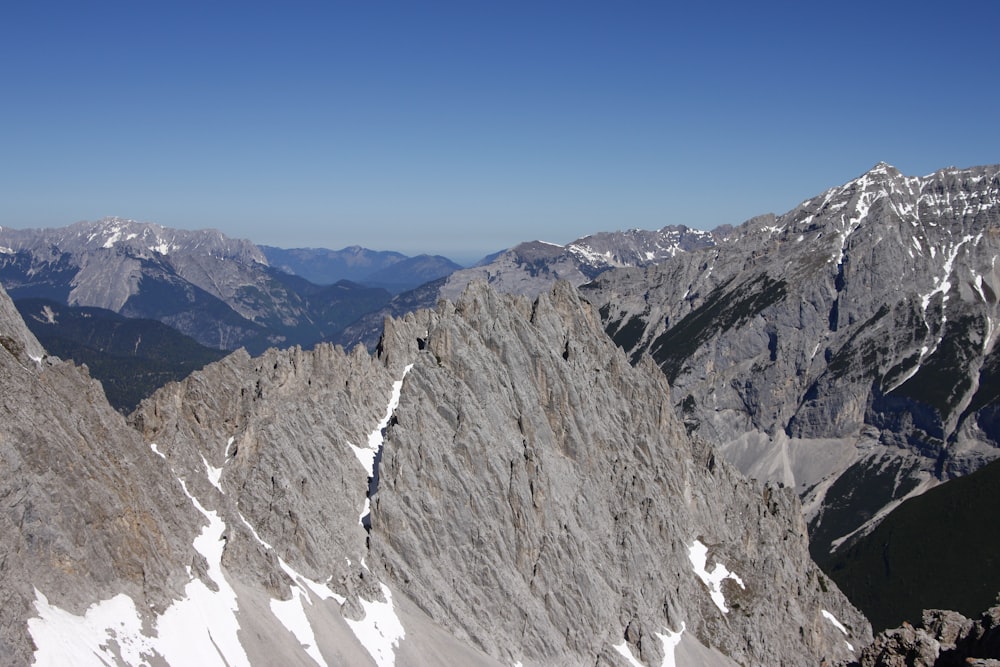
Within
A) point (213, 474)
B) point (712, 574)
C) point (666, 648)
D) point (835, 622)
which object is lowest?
point (835, 622)

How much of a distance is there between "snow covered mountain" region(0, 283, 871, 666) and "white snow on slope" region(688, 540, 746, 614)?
374 mm

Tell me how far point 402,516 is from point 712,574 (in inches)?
2290

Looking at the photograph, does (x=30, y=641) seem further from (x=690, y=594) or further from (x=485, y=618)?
(x=690, y=594)

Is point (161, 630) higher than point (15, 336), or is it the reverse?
point (15, 336)

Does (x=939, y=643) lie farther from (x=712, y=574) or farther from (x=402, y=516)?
(x=712, y=574)

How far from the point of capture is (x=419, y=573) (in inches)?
4075

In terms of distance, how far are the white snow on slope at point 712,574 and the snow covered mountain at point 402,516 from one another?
14.7 inches

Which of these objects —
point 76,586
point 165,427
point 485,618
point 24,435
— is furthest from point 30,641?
point 485,618

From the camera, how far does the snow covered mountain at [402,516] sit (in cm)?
7406

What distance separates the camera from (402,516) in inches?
4136

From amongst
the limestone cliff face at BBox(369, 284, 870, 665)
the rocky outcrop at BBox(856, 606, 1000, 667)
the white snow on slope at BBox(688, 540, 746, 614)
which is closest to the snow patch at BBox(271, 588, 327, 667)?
the limestone cliff face at BBox(369, 284, 870, 665)

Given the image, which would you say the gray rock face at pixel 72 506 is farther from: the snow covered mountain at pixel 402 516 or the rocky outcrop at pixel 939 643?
the rocky outcrop at pixel 939 643

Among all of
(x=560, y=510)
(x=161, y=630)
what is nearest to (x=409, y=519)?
(x=560, y=510)

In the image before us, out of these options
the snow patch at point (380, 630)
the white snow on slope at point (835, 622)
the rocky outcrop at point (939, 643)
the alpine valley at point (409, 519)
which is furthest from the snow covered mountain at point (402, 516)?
the rocky outcrop at point (939, 643)
